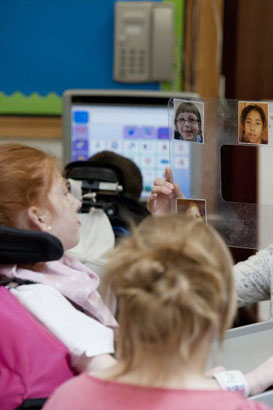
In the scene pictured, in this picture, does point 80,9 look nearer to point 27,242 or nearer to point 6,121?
point 6,121

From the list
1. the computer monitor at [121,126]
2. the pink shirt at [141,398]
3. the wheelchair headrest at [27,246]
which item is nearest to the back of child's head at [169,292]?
the pink shirt at [141,398]

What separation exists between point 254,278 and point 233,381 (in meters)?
0.67

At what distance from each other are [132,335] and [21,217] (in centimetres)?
62

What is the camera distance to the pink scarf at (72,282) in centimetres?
141

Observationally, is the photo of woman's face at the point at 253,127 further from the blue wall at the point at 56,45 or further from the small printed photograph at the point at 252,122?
the blue wall at the point at 56,45

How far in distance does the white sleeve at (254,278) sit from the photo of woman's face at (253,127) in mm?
401

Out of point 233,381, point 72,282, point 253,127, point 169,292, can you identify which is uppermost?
point 253,127

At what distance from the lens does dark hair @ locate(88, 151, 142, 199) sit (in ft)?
7.97

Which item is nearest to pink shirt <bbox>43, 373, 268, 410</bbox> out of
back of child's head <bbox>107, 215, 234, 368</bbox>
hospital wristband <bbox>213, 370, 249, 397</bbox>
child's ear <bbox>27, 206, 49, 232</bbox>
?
back of child's head <bbox>107, 215, 234, 368</bbox>

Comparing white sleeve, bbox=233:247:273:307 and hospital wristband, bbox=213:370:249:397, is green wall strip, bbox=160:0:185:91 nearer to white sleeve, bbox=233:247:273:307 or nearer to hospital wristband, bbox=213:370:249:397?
white sleeve, bbox=233:247:273:307

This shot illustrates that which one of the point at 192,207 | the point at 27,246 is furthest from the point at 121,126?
the point at 27,246

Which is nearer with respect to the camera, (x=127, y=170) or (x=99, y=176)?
(x=99, y=176)

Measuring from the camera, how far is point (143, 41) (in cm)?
346

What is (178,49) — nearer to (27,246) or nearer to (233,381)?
(27,246)
